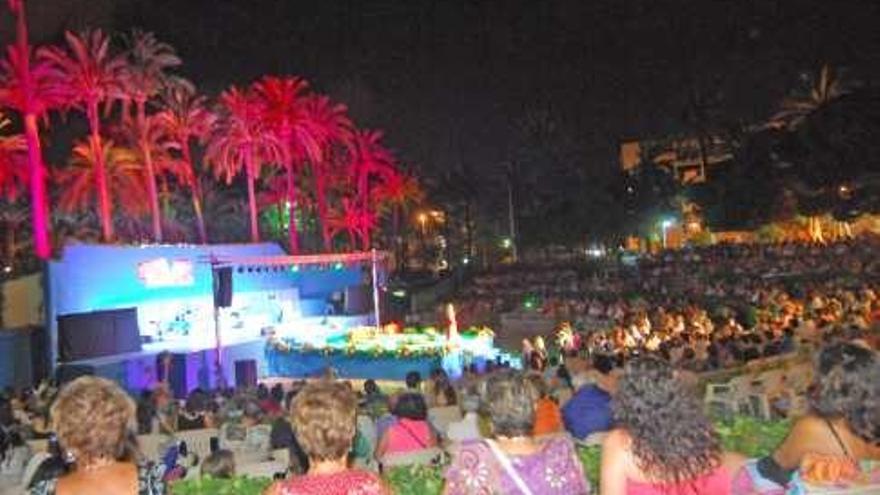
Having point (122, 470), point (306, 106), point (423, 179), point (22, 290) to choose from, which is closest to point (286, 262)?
point (22, 290)

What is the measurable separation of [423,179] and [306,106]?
2441cm

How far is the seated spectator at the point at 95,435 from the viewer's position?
3682mm

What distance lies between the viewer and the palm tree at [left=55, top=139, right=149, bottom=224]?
1528 inches

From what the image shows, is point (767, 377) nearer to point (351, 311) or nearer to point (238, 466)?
point (238, 466)

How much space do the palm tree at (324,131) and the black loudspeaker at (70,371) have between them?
84.7ft

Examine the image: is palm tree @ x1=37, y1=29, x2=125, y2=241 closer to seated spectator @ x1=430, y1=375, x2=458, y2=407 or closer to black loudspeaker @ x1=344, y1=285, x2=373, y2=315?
black loudspeaker @ x1=344, y1=285, x2=373, y2=315

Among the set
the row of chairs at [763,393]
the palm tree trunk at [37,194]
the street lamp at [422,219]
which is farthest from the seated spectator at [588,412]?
the street lamp at [422,219]

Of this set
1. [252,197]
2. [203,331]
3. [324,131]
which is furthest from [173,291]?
[324,131]

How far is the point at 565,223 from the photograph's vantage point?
68562 mm

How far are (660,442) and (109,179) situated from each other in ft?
128

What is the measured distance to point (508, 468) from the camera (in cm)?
394

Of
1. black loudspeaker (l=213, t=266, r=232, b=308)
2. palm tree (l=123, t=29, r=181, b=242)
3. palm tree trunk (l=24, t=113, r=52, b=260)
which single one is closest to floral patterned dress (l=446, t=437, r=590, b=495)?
black loudspeaker (l=213, t=266, r=232, b=308)

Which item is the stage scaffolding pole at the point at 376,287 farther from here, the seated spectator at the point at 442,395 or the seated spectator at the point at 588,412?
the seated spectator at the point at 588,412

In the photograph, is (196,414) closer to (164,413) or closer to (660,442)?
(164,413)
